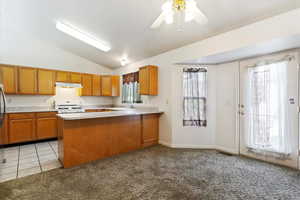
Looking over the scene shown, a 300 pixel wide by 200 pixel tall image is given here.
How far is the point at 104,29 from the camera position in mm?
3348

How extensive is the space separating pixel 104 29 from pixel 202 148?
3593mm

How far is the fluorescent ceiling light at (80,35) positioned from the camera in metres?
3.56

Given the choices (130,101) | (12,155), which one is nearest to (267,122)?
(130,101)

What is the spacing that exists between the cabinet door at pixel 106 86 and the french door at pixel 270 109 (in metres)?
4.30

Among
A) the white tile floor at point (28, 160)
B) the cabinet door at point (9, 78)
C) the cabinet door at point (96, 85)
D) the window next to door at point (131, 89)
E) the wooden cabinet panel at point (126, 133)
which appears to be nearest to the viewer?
the white tile floor at point (28, 160)

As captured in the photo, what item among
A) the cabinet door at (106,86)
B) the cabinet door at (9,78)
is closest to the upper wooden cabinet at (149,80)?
the cabinet door at (106,86)

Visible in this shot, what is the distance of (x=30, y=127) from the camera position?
13.2 feet

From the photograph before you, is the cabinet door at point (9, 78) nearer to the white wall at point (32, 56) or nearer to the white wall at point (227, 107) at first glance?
the white wall at point (32, 56)

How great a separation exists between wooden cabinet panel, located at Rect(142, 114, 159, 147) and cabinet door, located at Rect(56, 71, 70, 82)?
9.77ft

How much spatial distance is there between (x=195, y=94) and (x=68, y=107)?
3.99 m

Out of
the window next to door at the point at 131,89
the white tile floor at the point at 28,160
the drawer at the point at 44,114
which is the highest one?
the window next to door at the point at 131,89

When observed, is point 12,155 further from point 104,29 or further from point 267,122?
point 267,122

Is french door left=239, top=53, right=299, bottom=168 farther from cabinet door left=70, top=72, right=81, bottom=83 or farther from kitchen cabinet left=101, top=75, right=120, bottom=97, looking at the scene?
cabinet door left=70, top=72, right=81, bottom=83

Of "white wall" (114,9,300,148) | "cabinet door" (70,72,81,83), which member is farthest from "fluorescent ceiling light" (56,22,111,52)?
"cabinet door" (70,72,81,83)
